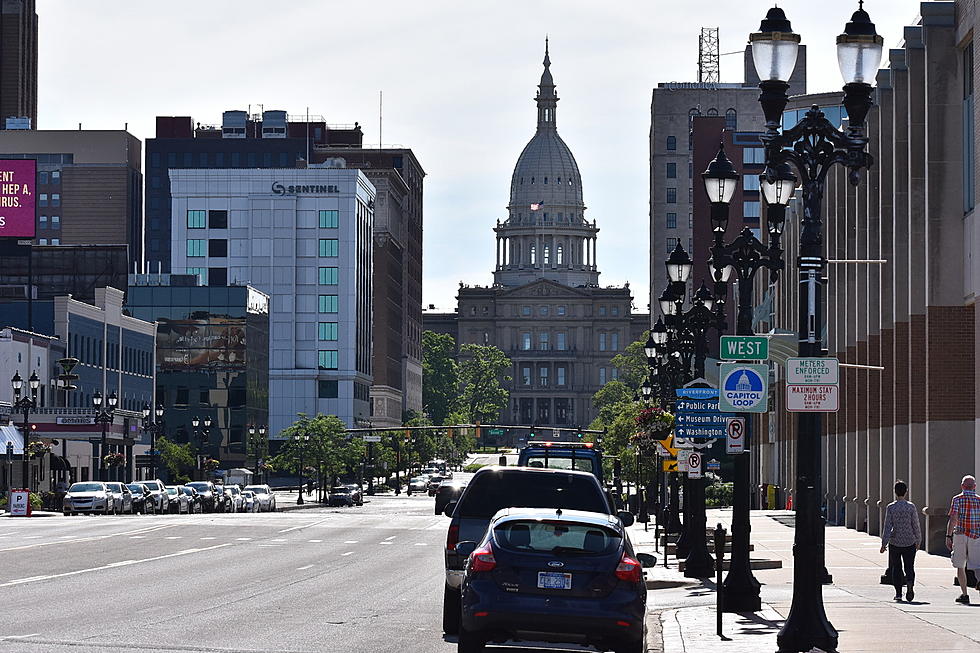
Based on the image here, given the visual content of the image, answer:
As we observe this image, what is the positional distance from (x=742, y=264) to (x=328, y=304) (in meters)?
140

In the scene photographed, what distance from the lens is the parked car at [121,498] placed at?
2899 inches

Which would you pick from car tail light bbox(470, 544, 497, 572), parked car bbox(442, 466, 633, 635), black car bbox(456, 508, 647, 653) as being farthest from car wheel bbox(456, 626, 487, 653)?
parked car bbox(442, 466, 633, 635)

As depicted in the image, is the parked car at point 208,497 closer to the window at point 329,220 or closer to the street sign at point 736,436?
the street sign at point 736,436

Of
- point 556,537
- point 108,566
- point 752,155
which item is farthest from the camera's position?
point 752,155

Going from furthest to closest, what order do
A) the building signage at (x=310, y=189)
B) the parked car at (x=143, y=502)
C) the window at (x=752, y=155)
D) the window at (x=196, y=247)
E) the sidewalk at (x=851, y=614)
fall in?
the window at (x=196, y=247)
the building signage at (x=310, y=189)
the window at (x=752, y=155)
the parked car at (x=143, y=502)
the sidewalk at (x=851, y=614)

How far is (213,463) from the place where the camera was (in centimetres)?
12681

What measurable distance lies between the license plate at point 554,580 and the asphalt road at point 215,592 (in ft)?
8.68

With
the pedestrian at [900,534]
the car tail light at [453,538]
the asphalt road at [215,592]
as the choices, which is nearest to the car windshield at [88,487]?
the asphalt road at [215,592]

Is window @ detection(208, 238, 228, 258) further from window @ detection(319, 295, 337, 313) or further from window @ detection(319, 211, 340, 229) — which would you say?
window @ detection(319, 295, 337, 313)

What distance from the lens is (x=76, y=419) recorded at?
295 ft

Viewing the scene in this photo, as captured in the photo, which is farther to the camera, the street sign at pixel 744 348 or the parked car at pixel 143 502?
the parked car at pixel 143 502

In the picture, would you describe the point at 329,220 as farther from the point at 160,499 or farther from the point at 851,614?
the point at 851,614

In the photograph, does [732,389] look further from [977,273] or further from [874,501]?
[874,501]

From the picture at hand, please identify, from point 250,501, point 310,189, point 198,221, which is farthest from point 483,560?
point 198,221
